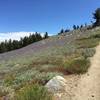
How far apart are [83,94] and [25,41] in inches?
3745

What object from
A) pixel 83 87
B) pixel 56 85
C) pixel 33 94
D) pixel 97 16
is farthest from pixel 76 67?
pixel 97 16

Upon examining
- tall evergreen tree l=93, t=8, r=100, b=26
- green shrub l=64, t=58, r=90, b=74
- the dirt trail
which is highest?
tall evergreen tree l=93, t=8, r=100, b=26

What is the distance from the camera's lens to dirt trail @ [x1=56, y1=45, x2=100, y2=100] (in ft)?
32.9

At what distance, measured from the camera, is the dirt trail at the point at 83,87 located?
10039mm

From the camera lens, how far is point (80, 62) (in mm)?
15133

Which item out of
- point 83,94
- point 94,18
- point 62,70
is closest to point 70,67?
point 62,70

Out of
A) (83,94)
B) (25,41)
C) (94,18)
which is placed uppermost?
(94,18)

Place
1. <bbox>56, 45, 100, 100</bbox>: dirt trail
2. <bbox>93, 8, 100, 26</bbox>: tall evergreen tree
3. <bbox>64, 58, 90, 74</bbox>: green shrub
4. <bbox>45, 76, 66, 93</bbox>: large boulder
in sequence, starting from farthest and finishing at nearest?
<bbox>93, 8, 100, 26</bbox>: tall evergreen tree < <bbox>64, 58, 90, 74</bbox>: green shrub < <bbox>45, 76, 66, 93</bbox>: large boulder < <bbox>56, 45, 100, 100</bbox>: dirt trail

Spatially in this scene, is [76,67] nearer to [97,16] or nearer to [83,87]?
[83,87]

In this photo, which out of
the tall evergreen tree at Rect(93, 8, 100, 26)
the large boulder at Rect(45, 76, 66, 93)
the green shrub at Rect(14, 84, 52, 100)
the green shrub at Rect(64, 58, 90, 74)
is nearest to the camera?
the green shrub at Rect(14, 84, 52, 100)

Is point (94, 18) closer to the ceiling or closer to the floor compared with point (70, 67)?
closer to the ceiling

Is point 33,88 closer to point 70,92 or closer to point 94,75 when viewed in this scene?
point 70,92

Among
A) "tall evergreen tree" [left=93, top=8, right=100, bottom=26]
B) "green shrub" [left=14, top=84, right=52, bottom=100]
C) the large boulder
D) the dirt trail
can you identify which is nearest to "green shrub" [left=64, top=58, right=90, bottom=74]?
the dirt trail

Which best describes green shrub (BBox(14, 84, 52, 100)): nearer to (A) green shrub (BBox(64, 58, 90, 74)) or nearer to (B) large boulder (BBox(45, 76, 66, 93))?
(B) large boulder (BBox(45, 76, 66, 93))
